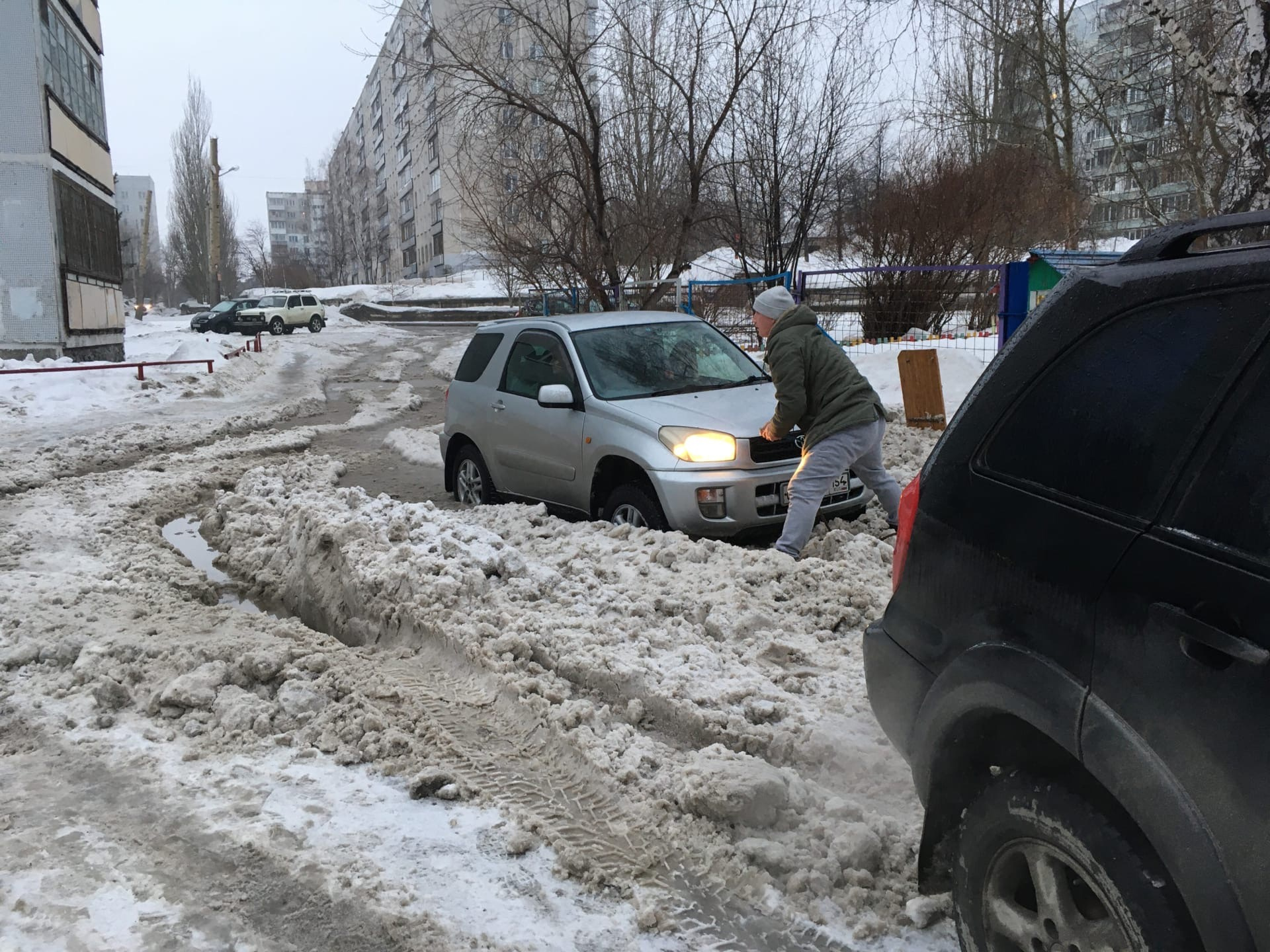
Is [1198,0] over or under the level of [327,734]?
over

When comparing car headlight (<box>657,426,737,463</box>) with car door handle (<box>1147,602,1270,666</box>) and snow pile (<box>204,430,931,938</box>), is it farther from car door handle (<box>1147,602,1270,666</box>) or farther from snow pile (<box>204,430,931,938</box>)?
car door handle (<box>1147,602,1270,666</box>)

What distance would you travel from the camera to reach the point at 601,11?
15.2 meters

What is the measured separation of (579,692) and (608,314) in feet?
14.3

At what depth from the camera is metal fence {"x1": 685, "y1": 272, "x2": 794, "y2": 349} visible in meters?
15.9

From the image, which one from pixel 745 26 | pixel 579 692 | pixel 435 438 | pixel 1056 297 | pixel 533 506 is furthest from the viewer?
pixel 745 26

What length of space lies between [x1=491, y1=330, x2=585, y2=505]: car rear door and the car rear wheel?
1.50 ft

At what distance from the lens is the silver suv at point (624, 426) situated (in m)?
6.28

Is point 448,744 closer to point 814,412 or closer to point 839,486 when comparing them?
point 814,412

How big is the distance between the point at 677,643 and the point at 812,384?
7.49 feet

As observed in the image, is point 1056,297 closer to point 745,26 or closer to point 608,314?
point 608,314

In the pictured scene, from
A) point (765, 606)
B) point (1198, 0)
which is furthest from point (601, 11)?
point (765, 606)

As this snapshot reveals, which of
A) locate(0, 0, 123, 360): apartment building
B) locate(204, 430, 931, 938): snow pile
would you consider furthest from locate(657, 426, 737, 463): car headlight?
locate(0, 0, 123, 360): apartment building

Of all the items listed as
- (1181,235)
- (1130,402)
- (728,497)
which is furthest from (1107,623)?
(728,497)

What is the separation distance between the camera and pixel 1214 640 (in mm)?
1650
